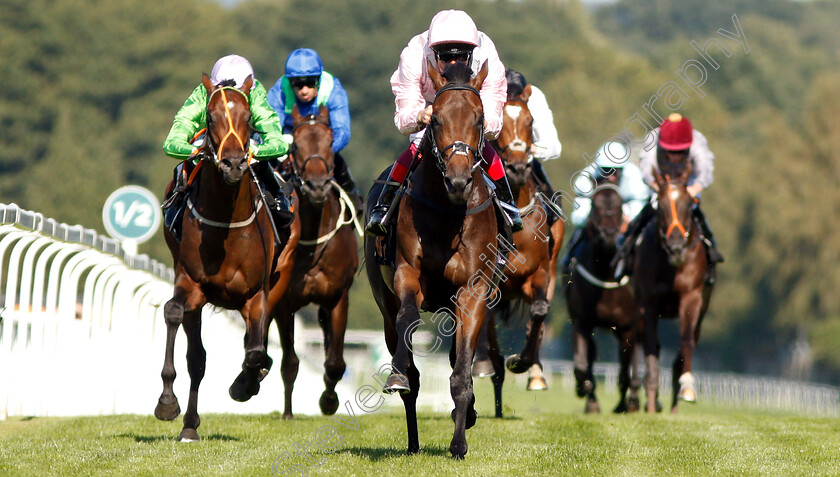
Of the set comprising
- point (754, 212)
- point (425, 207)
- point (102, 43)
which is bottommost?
point (425, 207)

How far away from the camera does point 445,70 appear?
23.7ft

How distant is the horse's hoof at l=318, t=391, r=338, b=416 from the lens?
11086 mm

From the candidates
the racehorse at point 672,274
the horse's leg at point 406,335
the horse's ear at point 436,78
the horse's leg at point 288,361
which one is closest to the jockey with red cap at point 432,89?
the horse's ear at point 436,78

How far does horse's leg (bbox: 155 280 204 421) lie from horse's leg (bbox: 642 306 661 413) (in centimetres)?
564

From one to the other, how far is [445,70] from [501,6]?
2370 inches

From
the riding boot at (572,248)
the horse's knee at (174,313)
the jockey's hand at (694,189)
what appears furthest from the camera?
the riding boot at (572,248)

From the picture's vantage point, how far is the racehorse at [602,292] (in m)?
13.1

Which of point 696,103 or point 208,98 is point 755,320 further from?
point 208,98

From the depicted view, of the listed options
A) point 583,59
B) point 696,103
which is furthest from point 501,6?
point 696,103

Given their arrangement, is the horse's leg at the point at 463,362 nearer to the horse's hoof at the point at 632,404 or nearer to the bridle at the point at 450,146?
the bridle at the point at 450,146

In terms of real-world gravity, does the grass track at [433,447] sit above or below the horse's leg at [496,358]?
below

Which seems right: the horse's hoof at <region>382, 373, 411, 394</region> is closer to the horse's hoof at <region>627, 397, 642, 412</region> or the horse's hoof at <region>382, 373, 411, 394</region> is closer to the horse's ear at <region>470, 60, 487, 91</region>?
the horse's ear at <region>470, 60, 487, 91</region>

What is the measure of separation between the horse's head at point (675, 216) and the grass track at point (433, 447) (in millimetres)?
1905

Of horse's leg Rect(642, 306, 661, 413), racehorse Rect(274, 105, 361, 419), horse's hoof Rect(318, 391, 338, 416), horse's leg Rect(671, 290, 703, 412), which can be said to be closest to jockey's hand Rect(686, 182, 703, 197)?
horse's leg Rect(671, 290, 703, 412)
